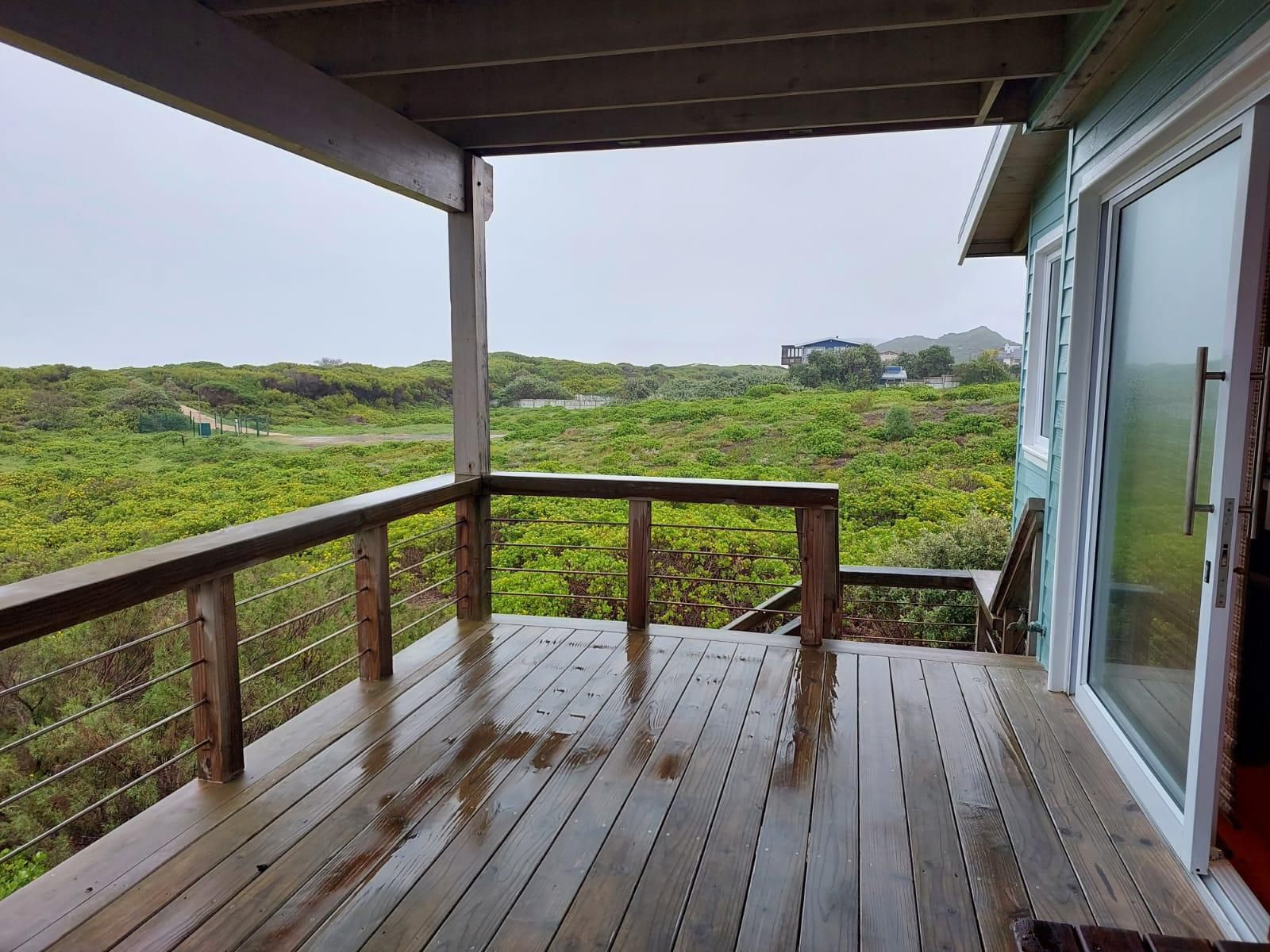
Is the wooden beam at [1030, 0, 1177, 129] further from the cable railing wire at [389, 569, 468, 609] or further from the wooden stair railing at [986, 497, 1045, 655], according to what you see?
the cable railing wire at [389, 569, 468, 609]

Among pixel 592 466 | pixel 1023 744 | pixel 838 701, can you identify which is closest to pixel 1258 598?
pixel 1023 744

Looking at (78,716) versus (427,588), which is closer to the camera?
(78,716)

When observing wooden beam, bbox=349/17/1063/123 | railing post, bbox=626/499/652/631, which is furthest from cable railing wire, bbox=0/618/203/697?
wooden beam, bbox=349/17/1063/123

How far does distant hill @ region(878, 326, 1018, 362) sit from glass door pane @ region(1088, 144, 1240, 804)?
9.59 m

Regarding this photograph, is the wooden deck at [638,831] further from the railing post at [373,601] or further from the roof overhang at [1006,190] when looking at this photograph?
the roof overhang at [1006,190]

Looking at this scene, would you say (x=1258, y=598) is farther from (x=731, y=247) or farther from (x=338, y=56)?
(x=731, y=247)

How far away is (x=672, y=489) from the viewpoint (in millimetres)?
3523

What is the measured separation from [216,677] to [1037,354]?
4896mm

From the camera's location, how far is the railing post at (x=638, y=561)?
3662 millimetres

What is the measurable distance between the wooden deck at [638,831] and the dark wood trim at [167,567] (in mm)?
647

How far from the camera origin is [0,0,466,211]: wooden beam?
1.73m

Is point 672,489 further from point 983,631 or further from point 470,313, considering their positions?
point 983,631

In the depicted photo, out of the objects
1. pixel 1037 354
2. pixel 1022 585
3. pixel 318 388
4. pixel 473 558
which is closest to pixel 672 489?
pixel 473 558

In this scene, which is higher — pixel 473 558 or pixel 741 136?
pixel 741 136
